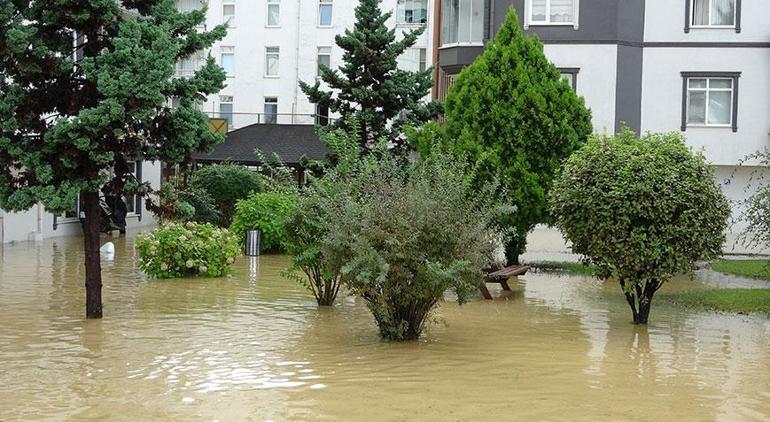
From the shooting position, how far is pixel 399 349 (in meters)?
12.2

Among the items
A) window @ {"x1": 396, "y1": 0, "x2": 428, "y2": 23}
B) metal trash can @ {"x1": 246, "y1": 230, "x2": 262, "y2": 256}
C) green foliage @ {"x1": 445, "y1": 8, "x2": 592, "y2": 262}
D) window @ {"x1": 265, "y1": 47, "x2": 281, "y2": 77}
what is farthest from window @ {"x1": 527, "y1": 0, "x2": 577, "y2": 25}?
window @ {"x1": 265, "y1": 47, "x2": 281, "y2": 77}

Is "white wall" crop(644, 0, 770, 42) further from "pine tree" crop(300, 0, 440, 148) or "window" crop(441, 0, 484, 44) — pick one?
"pine tree" crop(300, 0, 440, 148)

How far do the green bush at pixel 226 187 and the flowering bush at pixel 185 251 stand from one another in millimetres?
11558

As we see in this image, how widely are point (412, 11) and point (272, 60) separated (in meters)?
7.19

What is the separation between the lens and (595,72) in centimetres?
3388

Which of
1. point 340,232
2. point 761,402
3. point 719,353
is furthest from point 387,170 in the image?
point 761,402

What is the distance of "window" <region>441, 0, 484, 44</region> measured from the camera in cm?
3469

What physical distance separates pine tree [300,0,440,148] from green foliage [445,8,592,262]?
7324 mm

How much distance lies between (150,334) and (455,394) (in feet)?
15.9

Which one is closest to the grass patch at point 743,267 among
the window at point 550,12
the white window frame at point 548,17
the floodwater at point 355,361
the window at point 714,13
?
the floodwater at point 355,361

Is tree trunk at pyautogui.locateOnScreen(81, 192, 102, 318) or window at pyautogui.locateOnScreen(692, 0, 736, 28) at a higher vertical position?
window at pyautogui.locateOnScreen(692, 0, 736, 28)

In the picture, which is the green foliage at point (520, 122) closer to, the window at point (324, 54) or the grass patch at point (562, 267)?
the grass patch at point (562, 267)

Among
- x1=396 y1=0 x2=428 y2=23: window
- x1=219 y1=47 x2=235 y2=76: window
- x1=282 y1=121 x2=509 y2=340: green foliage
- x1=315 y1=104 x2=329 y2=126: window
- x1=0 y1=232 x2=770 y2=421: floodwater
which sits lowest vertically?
x1=0 y1=232 x2=770 y2=421: floodwater

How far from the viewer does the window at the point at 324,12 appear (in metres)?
51.1
